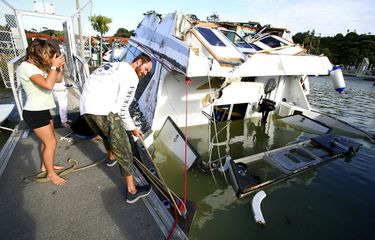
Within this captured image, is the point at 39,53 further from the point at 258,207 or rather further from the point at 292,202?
the point at 292,202

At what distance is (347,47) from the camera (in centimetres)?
5244

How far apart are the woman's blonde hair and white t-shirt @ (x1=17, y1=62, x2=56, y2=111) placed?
9 centimetres

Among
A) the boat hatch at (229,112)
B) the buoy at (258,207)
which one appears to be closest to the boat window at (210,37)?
the boat hatch at (229,112)

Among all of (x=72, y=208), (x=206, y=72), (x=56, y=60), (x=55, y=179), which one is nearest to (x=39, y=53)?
(x=56, y=60)

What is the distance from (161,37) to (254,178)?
4760 millimetres

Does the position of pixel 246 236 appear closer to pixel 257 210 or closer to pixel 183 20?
pixel 257 210

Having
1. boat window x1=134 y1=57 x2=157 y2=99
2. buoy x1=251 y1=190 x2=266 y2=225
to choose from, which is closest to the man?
buoy x1=251 y1=190 x2=266 y2=225

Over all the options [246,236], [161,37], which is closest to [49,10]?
[161,37]

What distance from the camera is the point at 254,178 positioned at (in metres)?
4.28

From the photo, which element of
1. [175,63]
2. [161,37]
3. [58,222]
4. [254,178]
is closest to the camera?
[58,222]

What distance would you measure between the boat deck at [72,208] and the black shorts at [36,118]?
2.96ft

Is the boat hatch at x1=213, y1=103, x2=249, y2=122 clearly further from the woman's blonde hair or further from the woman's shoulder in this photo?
the woman's shoulder

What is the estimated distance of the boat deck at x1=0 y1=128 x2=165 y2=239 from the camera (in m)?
2.22

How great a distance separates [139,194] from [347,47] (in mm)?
67848
